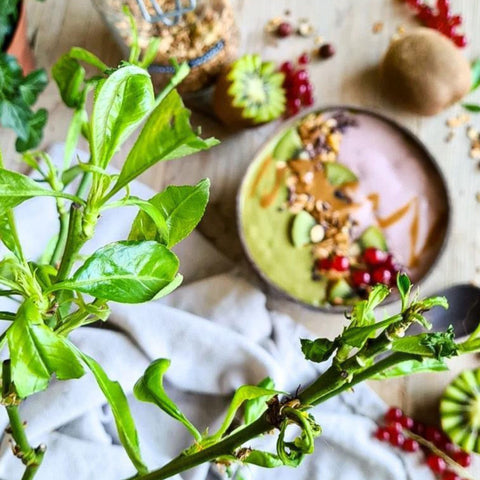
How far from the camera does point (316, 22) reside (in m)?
0.86

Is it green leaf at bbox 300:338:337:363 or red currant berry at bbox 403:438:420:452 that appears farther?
red currant berry at bbox 403:438:420:452

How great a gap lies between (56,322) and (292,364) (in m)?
0.38

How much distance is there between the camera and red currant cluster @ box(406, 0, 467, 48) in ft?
2.78

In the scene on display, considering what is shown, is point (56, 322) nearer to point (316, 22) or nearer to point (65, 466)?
point (65, 466)

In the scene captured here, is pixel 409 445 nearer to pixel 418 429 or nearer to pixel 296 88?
pixel 418 429

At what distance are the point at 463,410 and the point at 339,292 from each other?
17 cm

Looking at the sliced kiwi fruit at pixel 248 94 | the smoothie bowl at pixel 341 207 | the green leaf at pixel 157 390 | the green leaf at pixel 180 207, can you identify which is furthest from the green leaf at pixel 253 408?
the sliced kiwi fruit at pixel 248 94

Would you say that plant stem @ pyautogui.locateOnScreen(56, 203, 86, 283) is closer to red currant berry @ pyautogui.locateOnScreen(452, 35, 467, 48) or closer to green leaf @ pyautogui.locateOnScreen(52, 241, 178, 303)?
green leaf @ pyautogui.locateOnScreen(52, 241, 178, 303)

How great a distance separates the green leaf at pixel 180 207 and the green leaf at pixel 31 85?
1.22 feet

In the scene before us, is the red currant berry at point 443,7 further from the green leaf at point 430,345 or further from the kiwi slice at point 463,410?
the green leaf at point 430,345

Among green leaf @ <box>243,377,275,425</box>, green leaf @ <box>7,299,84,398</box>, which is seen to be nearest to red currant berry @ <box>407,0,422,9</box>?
green leaf @ <box>243,377,275,425</box>

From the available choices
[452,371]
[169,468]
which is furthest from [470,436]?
[169,468]

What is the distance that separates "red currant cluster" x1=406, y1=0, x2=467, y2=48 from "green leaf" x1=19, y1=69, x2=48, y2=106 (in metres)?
0.45

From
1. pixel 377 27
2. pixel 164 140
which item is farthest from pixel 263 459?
pixel 377 27
